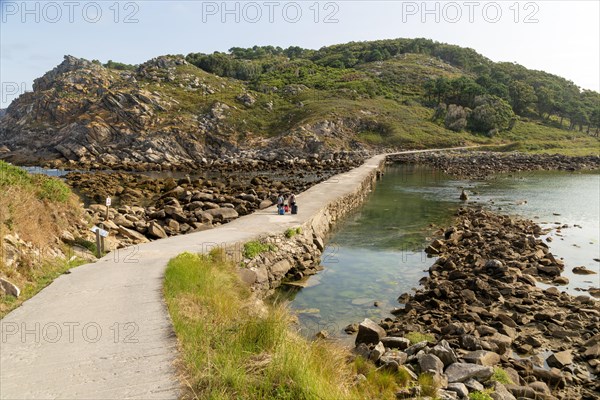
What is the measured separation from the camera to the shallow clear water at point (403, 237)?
49.0 feet

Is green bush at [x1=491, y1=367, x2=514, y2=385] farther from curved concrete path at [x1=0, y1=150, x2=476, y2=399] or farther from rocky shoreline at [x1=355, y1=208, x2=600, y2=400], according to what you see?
curved concrete path at [x1=0, y1=150, x2=476, y2=399]

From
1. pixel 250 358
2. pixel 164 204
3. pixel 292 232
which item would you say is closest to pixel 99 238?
pixel 292 232

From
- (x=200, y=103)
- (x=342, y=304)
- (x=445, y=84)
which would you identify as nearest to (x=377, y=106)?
(x=445, y=84)

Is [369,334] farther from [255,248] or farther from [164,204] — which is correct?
[164,204]

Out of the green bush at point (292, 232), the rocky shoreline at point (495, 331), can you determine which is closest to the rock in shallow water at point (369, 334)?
the rocky shoreline at point (495, 331)

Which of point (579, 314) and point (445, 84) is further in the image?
point (445, 84)

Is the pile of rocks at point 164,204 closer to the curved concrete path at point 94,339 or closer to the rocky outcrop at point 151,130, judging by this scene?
the curved concrete path at point 94,339

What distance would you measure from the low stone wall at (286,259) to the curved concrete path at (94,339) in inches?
133

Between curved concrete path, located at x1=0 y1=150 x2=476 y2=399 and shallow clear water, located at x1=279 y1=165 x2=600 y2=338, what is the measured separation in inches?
195

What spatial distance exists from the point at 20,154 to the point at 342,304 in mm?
90171

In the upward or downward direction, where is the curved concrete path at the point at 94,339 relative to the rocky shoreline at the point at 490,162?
downward

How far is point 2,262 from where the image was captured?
1084cm

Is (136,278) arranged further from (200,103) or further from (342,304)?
(200,103)

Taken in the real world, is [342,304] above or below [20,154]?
below
